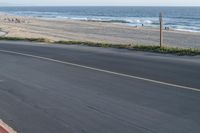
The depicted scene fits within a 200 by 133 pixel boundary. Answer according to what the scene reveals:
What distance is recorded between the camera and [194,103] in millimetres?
8938

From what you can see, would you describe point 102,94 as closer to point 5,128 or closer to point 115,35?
point 5,128

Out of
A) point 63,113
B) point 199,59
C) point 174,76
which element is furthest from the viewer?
point 199,59

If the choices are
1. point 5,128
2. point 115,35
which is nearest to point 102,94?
point 5,128

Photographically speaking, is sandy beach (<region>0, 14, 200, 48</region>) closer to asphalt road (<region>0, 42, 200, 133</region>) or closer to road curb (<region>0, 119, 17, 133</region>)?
asphalt road (<region>0, 42, 200, 133</region>)

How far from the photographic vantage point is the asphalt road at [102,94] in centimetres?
782

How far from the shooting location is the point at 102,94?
Result: 10.2 metres

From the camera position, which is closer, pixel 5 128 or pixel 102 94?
pixel 5 128

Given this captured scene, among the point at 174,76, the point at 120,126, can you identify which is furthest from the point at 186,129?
the point at 174,76

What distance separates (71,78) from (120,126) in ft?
16.2

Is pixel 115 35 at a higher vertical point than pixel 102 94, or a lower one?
lower

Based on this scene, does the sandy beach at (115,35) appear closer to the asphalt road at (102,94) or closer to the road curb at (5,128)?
the asphalt road at (102,94)

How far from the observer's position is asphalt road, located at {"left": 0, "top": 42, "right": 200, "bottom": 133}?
7820 millimetres

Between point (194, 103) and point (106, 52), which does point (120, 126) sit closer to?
point (194, 103)

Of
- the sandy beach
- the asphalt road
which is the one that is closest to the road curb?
the asphalt road
